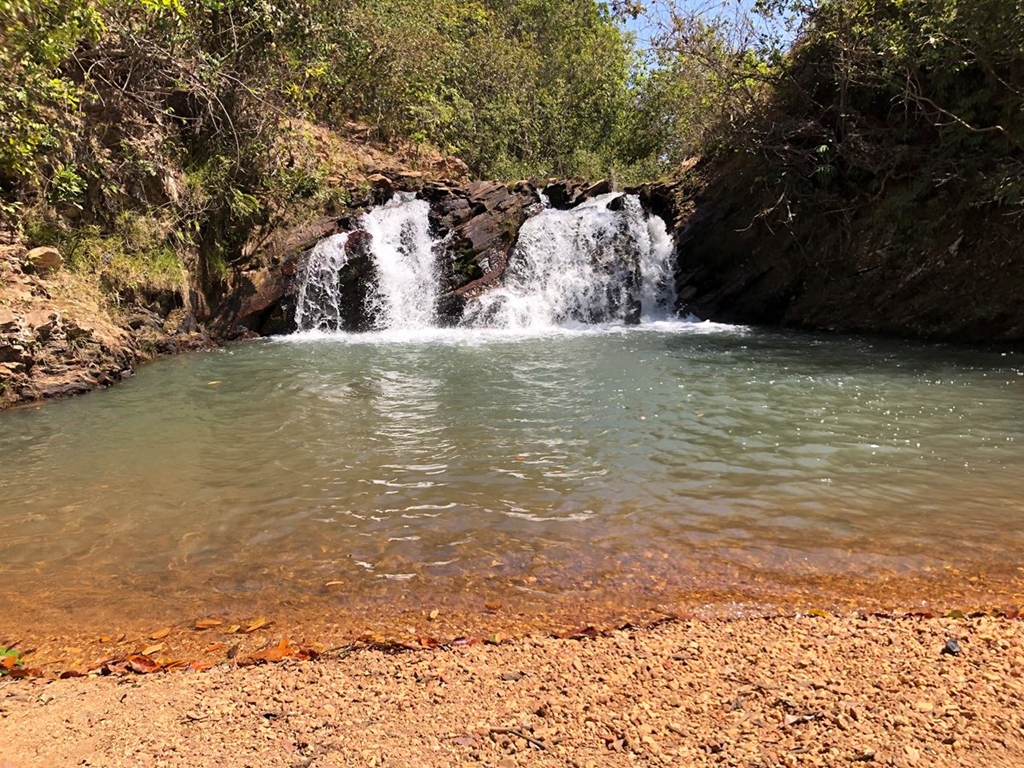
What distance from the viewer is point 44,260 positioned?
423 inches

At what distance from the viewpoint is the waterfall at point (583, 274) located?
54.9 ft

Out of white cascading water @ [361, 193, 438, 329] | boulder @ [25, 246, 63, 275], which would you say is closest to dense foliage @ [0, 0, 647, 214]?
boulder @ [25, 246, 63, 275]

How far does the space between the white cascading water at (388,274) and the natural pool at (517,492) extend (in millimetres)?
6590

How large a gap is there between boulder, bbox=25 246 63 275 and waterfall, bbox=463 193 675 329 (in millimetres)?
8738

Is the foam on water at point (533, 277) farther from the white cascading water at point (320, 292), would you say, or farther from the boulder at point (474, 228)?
the boulder at point (474, 228)

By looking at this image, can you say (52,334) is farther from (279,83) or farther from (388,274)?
(279,83)

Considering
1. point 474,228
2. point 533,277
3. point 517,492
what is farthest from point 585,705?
point 474,228

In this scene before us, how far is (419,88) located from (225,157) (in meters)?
9.33

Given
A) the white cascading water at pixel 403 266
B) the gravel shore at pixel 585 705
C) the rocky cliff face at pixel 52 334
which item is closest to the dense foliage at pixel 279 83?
the rocky cliff face at pixel 52 334

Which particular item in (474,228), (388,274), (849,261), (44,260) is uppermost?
(474,228)

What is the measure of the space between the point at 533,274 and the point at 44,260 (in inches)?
424

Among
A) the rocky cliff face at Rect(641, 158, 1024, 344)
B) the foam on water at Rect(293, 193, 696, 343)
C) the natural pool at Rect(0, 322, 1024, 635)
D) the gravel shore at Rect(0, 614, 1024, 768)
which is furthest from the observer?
the foam on water at Rect(293, 193, 696, 343)

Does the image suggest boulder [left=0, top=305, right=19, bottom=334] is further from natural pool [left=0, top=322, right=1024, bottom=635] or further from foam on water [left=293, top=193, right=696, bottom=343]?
foam on water [left=293, top=193, right=696, bottom=343]

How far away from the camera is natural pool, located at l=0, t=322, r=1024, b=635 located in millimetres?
3969
